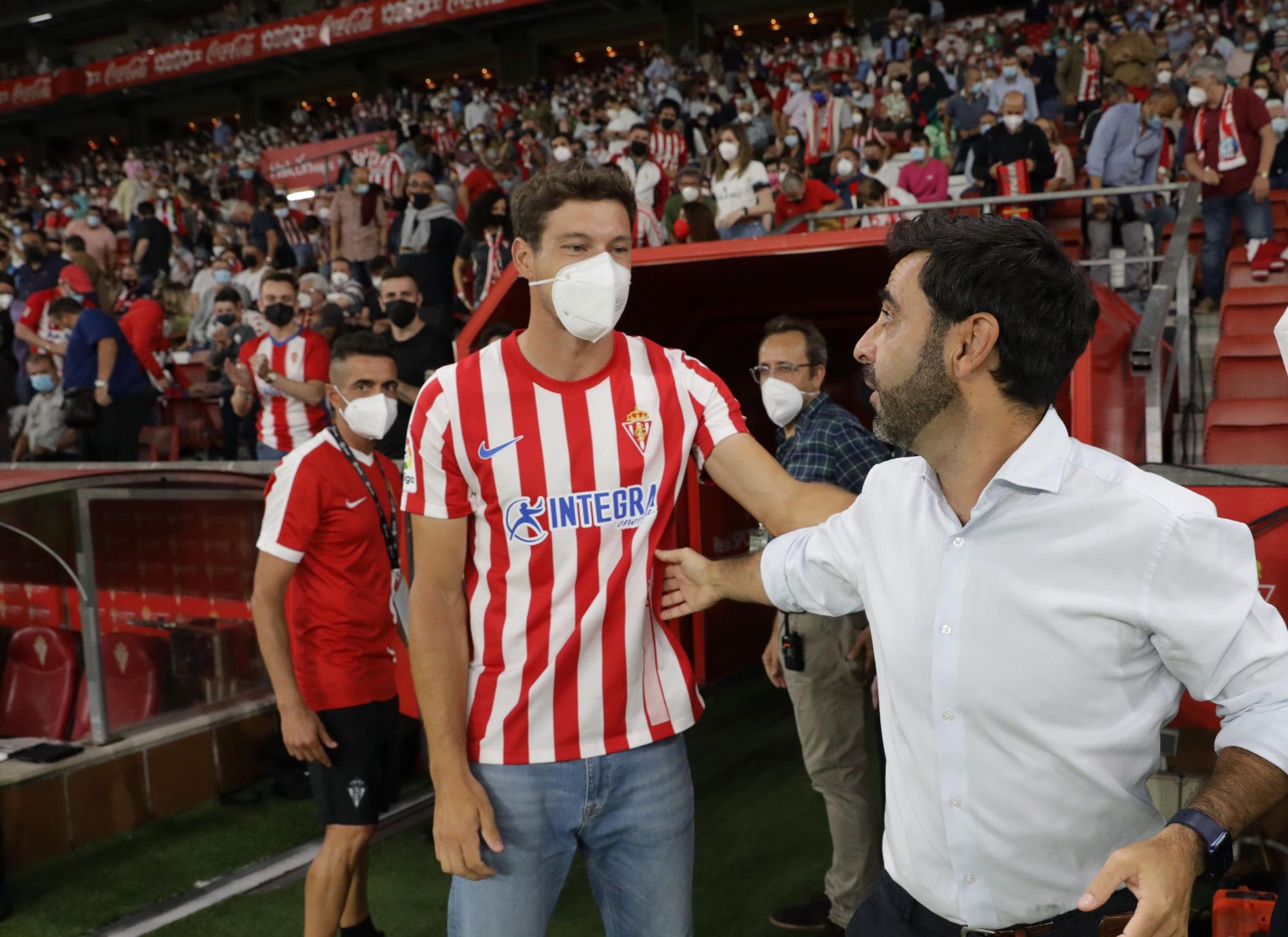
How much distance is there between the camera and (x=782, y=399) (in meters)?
3.90

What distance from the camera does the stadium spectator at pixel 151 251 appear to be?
1547 centimetres

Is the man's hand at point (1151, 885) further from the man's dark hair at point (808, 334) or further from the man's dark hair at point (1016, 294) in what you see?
the man's dark hair at point (808, 334)

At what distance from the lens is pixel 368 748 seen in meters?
3.47

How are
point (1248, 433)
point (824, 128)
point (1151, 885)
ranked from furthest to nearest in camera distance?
point (824, 128)
point (1248, 433)
point (1151, 885)

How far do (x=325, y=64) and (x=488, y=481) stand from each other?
106 feet

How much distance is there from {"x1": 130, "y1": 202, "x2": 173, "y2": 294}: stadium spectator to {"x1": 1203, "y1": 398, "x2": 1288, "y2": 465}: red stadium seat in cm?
1377

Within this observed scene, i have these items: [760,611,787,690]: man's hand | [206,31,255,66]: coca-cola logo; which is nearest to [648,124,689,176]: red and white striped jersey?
[760,611,787,690]: man's hand

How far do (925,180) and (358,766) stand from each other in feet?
26.0

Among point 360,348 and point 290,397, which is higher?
point 360,348

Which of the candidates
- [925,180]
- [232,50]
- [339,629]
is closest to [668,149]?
[925,180]

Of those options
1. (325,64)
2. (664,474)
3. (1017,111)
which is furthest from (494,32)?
(664,474)

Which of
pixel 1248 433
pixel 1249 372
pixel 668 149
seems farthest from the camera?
pixel 668 149

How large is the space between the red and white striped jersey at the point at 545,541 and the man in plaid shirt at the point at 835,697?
168cm

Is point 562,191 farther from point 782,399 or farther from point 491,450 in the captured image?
point 782,399
